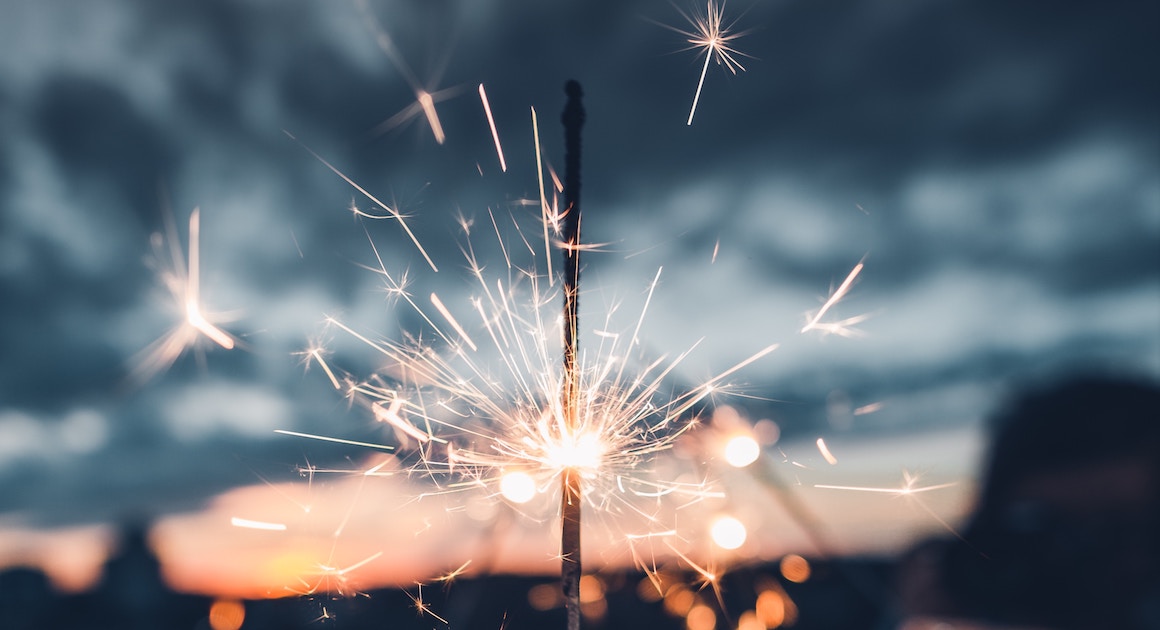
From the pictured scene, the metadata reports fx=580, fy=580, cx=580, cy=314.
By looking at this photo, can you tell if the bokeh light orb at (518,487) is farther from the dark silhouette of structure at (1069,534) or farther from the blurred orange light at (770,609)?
the blurred orange light at (770,609)

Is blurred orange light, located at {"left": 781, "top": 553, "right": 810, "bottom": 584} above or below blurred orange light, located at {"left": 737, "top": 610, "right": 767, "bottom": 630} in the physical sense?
above

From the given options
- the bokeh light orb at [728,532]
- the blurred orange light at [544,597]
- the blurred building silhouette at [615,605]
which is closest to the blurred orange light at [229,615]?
the blurred building silhouette at [615,605]

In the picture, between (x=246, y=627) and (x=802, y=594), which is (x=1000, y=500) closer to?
(x=802, y=594)

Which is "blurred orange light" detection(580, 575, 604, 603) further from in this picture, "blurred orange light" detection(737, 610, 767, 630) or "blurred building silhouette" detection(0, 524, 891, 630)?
"blurred orange light" detection(737, 610, 767, 630)

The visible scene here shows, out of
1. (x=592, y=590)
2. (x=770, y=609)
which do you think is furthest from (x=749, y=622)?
(x=592, y=590)

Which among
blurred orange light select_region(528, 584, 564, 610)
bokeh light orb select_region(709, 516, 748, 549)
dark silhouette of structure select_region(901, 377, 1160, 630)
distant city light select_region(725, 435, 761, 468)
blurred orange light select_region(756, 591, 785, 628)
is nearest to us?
distant city light select_region(725, 435, 761, 468)

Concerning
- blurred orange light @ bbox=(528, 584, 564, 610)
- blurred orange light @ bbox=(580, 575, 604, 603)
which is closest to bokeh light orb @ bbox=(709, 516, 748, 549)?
blurred orange light @ bbox=(580, 575, 604, 603)
